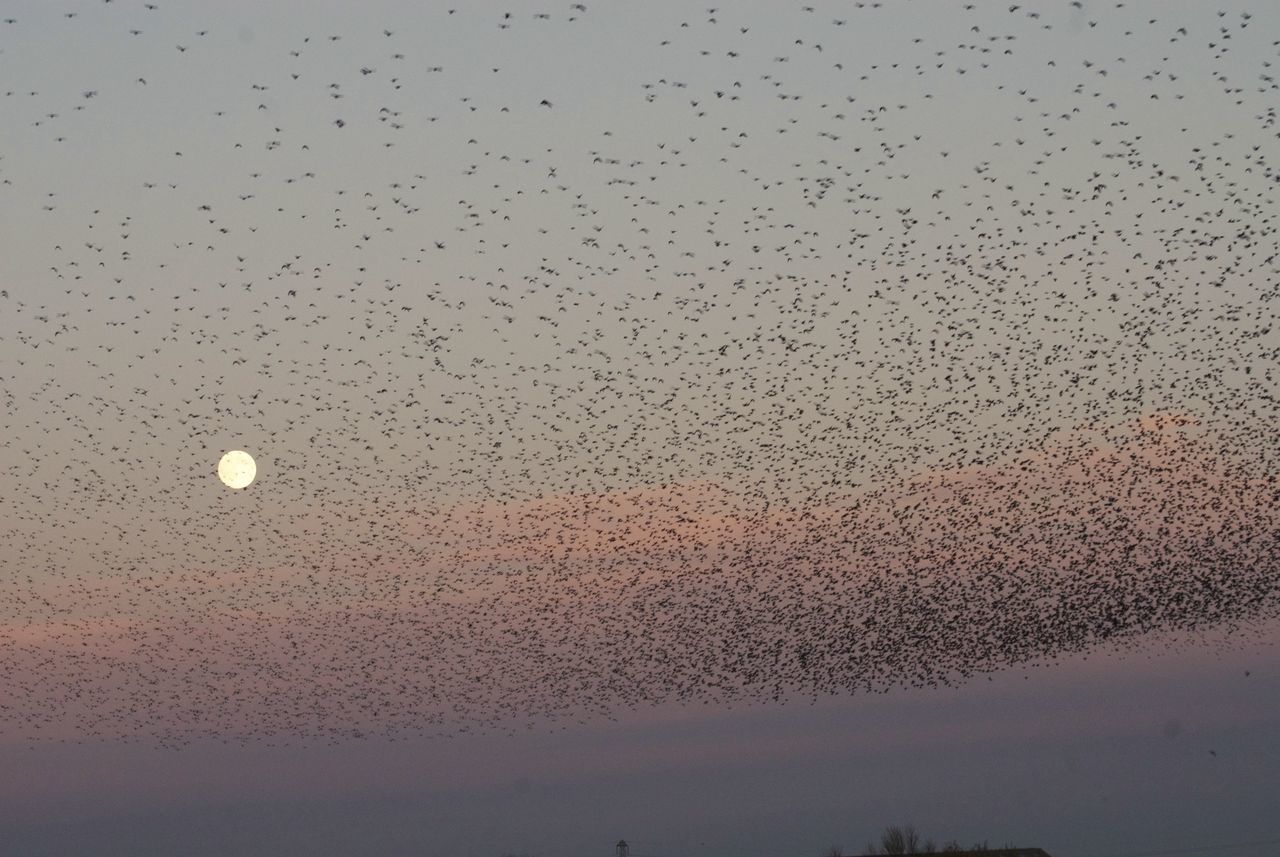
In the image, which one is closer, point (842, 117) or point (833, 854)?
point (842, 117)

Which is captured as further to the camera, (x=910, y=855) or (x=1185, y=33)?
(x=910, y=855)

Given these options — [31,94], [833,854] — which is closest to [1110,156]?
[31,94]

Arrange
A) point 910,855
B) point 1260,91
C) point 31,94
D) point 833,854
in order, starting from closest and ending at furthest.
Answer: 1. point 31,94
2. point 1260,91
3. point 910,855
4. point 833,854

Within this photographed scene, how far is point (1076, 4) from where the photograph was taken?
21703mm

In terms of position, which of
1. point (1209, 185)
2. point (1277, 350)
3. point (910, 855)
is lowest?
point (910, 855)

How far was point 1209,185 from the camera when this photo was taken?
26.6 meters

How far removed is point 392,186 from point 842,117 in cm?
704

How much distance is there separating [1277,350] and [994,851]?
2747 centimetres

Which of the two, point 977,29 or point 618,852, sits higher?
point 977,29

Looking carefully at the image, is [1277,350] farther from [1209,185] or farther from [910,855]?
[910,855]

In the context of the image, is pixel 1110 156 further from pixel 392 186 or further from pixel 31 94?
pixel 31 94

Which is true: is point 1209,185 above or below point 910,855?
above

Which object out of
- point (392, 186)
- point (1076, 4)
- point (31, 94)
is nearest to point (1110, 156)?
point (1076, 4)

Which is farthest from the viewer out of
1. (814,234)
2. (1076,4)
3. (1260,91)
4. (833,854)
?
(833,854)
